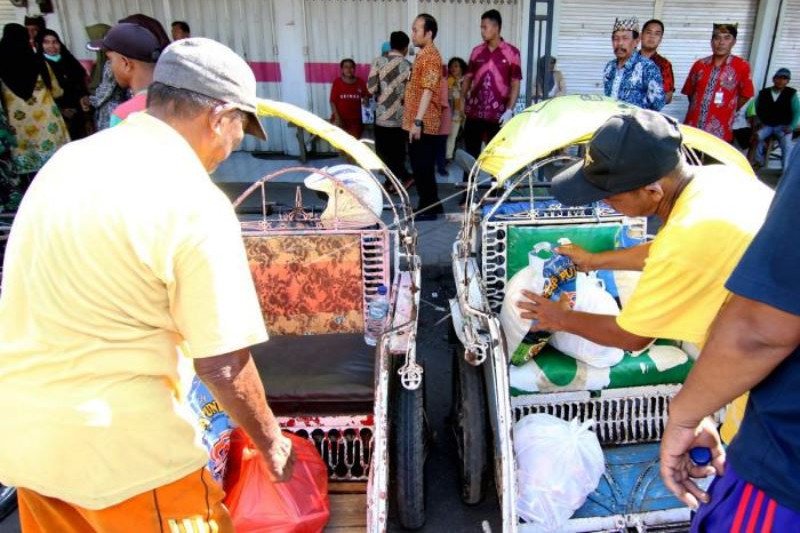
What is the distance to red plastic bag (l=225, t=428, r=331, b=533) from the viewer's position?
2279 mm

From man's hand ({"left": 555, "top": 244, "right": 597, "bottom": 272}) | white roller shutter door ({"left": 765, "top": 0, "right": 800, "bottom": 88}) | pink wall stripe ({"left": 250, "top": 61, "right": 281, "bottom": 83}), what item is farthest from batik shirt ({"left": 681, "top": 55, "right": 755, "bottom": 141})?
pink wall stripe ({"left": 250, "top": 61, "right": 281, "bottom": 83})

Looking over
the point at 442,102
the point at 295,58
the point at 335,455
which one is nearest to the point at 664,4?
the point at 442,102

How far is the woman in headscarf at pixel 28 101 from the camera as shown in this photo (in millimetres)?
5676

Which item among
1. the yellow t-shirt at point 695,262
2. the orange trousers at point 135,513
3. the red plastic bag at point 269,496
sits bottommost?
the red plastic bag at point 269,496

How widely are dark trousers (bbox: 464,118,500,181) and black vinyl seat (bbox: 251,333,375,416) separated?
3891 mm

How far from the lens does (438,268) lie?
534 centimetres

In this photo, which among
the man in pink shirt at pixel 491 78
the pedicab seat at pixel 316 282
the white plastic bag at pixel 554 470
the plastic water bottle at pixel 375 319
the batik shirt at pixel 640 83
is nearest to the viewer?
the white plastic bag at pixel 554 470

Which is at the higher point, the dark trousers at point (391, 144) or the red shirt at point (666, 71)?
the red shirt at point (666, 71)

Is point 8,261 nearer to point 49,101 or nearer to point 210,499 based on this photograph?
point 210,499

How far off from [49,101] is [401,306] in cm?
518

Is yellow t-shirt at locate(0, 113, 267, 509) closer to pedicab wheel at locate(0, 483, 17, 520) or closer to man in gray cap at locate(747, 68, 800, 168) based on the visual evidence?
pedicab wheel at locate(0, 483, 17, 520)

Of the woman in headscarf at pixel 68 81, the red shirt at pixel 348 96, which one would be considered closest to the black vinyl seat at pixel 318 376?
the woman in headscarf at pixel 68 81

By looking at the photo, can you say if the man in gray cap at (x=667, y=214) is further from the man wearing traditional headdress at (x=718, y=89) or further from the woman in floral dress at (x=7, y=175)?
the woman in floral dress at (x=7, y=175)

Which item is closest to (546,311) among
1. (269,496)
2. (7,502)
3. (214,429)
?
(269,496)
